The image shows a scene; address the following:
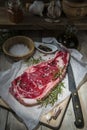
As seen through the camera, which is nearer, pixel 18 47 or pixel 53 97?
pixel 53 97

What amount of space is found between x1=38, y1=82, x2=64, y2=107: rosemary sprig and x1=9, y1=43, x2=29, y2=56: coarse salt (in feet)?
0.84

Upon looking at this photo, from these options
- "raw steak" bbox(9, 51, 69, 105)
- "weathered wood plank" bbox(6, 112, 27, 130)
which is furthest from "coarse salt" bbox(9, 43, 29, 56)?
"weathered wood plank" bbox(6, 112, 27, 130)

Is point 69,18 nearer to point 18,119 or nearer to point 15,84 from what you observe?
point 15,84

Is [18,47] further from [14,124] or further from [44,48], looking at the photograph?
[14,124]

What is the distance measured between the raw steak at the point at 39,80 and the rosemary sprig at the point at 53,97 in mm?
15

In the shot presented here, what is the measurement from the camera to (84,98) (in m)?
0.99

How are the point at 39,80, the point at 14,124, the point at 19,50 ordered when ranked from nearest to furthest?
1. the point at 14,124
2. the point at 39,80
3. the point at 19,50

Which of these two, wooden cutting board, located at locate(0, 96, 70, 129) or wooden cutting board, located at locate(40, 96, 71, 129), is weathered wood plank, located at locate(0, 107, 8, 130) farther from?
wooden cutting board, located at locate(40, 96, 71, 129)

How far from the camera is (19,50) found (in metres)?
1.18

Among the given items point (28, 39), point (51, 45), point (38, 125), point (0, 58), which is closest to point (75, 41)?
point (51, 45)

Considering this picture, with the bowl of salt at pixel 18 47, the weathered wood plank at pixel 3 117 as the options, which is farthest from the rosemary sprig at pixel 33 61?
the weathered wood plank at pixel 3 117

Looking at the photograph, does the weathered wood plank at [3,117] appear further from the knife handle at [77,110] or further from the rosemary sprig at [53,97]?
the knife handle at [77,110]

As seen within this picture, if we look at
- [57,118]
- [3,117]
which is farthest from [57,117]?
[3,117]

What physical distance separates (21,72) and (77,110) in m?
0.31
